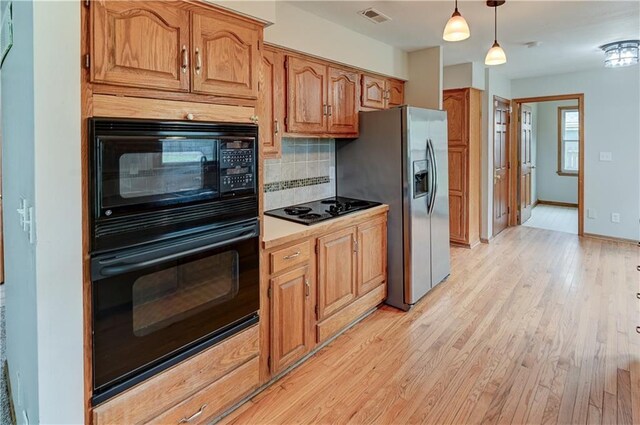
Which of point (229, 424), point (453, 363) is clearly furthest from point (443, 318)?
point (229, 424)

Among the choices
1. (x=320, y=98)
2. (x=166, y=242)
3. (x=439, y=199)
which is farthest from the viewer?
(x=439, y=199)

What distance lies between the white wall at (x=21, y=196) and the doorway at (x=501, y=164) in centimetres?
550

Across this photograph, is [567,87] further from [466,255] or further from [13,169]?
[13,169]

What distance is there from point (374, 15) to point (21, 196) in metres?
2.75

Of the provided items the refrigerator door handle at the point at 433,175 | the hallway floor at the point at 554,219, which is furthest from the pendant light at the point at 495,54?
the hallway floor at the point at 554,219

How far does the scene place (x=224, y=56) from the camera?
1836 millimetres

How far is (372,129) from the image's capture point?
10.9ft

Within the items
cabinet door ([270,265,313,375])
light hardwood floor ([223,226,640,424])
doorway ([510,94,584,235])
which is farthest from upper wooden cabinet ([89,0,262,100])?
doorway ([510,94,584,235])

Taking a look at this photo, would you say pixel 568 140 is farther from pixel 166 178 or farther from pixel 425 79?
pixel 166 178

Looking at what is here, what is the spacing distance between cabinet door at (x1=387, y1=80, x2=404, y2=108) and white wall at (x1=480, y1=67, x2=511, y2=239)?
177 centimetres

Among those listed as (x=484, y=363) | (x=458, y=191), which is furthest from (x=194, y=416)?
(x=458, y=191)

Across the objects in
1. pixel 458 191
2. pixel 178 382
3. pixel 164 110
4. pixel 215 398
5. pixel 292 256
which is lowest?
pixel 215 398

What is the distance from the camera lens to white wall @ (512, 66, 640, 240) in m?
5.22

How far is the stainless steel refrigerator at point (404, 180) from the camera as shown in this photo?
10.4 ft
